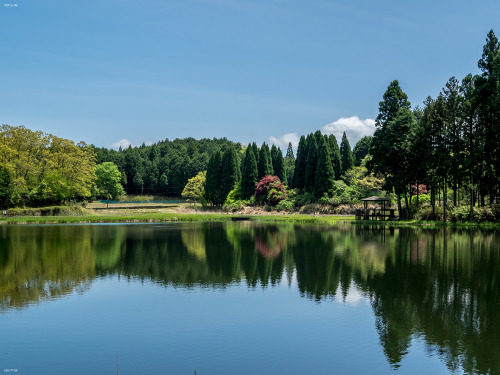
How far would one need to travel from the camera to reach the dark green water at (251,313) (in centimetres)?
888

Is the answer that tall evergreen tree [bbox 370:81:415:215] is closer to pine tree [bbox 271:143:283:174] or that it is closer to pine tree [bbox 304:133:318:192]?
pine tree [bbox 304:133:318:192]

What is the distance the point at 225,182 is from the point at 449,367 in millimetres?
76113

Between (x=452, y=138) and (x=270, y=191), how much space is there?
110ft

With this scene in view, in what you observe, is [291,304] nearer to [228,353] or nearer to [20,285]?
[228,353]

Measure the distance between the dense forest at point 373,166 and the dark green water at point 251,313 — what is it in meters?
21.8

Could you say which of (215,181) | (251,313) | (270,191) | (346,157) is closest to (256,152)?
(215,181)

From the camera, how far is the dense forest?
41500 millimetres

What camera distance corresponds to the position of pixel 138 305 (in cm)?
1327

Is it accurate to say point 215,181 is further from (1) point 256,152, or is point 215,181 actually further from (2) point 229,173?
(1) point 256,152

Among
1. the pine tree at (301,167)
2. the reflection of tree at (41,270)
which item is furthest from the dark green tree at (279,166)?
the reflection of tree at (41,270)

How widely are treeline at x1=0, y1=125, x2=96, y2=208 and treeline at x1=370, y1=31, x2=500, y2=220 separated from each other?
146ft

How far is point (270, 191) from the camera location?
71750mm

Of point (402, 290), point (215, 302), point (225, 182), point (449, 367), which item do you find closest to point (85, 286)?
point (215, 302)

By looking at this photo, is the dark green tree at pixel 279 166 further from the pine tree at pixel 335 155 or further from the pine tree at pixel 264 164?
the pine tree at pixel 335 155
